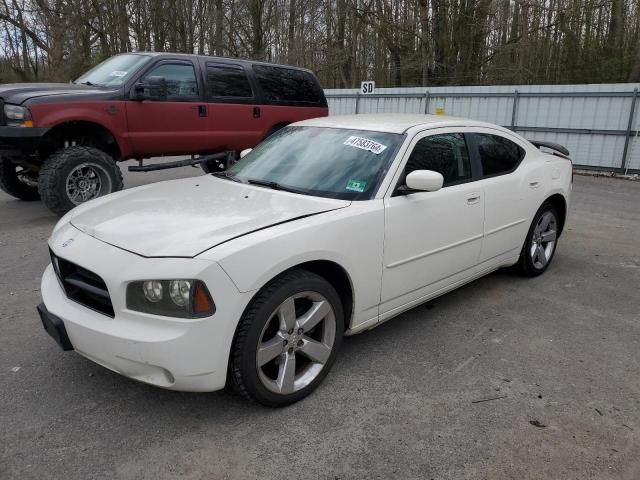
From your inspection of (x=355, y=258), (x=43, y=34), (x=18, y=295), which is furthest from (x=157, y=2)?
(x=355, y=258)

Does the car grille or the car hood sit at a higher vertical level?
the car hood

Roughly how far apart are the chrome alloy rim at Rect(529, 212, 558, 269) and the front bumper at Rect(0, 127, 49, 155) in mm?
5513

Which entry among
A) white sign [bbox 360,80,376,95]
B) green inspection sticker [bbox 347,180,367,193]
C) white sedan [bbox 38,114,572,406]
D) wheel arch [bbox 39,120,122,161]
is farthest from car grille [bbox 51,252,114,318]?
white sign [bbox 360,80,376,95]

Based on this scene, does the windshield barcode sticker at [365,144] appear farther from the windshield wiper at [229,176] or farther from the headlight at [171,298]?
the headlight at [171,298]

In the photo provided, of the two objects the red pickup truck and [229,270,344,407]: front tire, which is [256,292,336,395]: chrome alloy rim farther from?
the red pickup truck

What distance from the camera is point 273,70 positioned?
8.90 meters

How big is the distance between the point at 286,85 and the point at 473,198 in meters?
5.86

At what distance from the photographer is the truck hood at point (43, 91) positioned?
623cm

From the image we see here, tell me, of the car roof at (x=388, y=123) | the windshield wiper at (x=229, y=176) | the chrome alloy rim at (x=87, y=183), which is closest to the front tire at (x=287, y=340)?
the windshield wiper at (x=229, y=176)

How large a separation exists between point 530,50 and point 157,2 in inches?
623

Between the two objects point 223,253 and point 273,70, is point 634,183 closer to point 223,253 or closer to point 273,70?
point 273,70

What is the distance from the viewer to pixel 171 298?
2441 millimetres

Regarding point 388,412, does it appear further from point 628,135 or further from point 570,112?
point 570,112

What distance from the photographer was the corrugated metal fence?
11.9 metres
